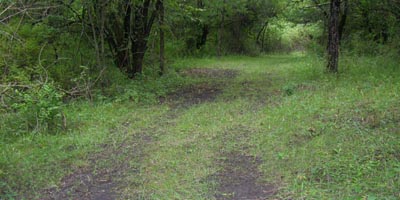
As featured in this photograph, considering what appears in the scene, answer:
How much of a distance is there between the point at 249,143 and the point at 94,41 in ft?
16.6

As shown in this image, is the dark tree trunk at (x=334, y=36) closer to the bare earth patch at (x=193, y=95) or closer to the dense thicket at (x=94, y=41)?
the dense thicket at (x=94, y=41)

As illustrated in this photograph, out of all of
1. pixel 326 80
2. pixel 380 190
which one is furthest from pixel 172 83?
pixel 380 190

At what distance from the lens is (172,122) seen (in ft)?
22.8

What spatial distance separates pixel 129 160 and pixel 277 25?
21138 millimetres

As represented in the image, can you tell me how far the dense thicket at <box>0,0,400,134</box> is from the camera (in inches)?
254

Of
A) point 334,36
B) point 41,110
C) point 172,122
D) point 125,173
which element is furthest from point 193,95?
point 125,173

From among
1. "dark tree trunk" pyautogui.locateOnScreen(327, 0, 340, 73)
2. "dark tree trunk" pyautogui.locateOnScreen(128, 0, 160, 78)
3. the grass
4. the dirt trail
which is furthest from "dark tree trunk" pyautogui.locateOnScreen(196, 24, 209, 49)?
the dirt trail

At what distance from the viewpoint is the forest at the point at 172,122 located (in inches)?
169

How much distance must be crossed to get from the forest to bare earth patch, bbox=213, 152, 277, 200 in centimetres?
2

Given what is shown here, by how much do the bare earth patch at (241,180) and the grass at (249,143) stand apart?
97 mm

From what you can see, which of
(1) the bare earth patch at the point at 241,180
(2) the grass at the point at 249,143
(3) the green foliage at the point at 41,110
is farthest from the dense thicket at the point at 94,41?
(1) the bare earth patch at the point at 241,180

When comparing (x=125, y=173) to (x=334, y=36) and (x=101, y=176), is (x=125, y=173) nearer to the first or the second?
(x=101, y=176)

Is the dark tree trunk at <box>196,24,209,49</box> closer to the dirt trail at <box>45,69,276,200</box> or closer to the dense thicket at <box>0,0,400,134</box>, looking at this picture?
the dense thicket at <box>0,0,400,134</box>

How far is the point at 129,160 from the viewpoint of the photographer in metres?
5.18
